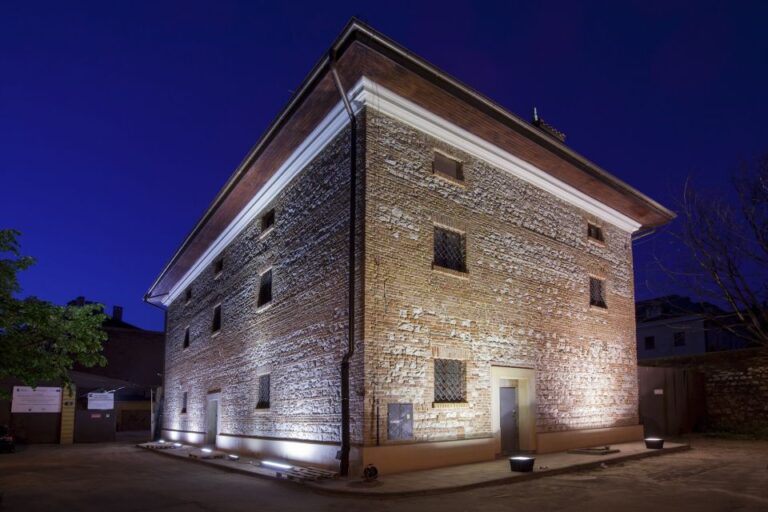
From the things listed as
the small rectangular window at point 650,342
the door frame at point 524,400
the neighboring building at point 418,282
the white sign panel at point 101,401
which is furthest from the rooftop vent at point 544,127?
the small rectangular window at point 650,342

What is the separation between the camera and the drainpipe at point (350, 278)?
10797 mm

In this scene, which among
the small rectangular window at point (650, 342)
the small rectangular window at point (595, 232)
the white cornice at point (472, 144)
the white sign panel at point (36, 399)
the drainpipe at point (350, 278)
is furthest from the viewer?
the small rectangular window at point (650, 342)

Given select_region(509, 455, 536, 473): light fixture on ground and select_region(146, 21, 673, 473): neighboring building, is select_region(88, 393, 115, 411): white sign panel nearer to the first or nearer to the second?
select_region(146, 21, 673, 473): neighboring building

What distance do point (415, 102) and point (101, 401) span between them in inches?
876

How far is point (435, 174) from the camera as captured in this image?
1280 centimetres

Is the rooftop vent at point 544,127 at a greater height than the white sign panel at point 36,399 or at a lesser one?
greater

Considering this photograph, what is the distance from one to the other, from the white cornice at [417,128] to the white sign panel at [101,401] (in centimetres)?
1253

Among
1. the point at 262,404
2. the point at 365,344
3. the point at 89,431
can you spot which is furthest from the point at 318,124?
the point at 89,431

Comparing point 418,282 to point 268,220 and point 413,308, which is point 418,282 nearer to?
point 413,308

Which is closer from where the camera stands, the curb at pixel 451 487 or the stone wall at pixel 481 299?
the curb at pixel 451 487

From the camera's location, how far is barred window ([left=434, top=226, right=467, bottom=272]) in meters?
12.8

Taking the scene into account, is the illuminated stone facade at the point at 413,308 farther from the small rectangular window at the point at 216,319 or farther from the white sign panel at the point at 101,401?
the white sign panel at the point at 101,401

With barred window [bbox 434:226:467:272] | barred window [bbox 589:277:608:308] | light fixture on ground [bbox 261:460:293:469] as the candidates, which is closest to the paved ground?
light fixture on ground [bbox 261:460:293:469]

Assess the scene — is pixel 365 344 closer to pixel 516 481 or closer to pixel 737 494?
pixel 516 481
